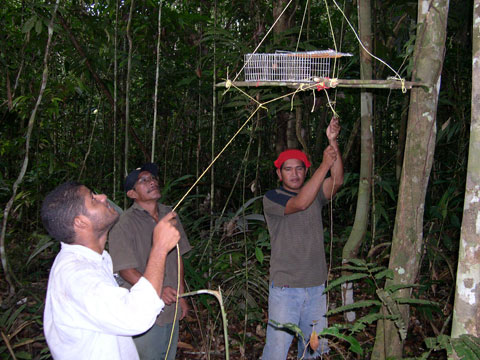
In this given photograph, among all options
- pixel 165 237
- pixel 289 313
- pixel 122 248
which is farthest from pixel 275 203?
pixel 165 237

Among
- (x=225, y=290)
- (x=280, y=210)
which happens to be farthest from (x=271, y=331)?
(x=225, y=290)

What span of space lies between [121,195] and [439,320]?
3.54m

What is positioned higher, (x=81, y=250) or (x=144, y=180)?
(x=144, y=180)

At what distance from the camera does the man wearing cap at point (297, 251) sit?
283cm

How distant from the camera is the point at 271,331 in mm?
2875

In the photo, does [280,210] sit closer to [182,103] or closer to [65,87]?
[65,87]

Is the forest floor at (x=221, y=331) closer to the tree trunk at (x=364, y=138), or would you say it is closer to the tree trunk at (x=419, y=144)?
the tree trunk at (x=364, y=138)

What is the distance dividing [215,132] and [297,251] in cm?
306

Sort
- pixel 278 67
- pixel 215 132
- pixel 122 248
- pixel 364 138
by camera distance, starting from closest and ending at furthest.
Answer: pixel 278 67, pixel 122 248, pixel 364 138, pixel 215 132

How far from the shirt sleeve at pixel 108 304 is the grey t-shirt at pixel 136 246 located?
1008 millimetres

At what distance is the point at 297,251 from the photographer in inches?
115

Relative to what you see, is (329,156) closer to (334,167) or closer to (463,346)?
(334,167)

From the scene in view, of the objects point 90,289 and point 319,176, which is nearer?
point 90,289

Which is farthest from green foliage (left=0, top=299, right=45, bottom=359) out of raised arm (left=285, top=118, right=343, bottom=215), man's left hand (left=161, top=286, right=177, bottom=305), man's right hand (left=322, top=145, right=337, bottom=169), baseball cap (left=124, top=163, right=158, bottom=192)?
man's right hand (left=322, top=145, right=337, bottom=169)
